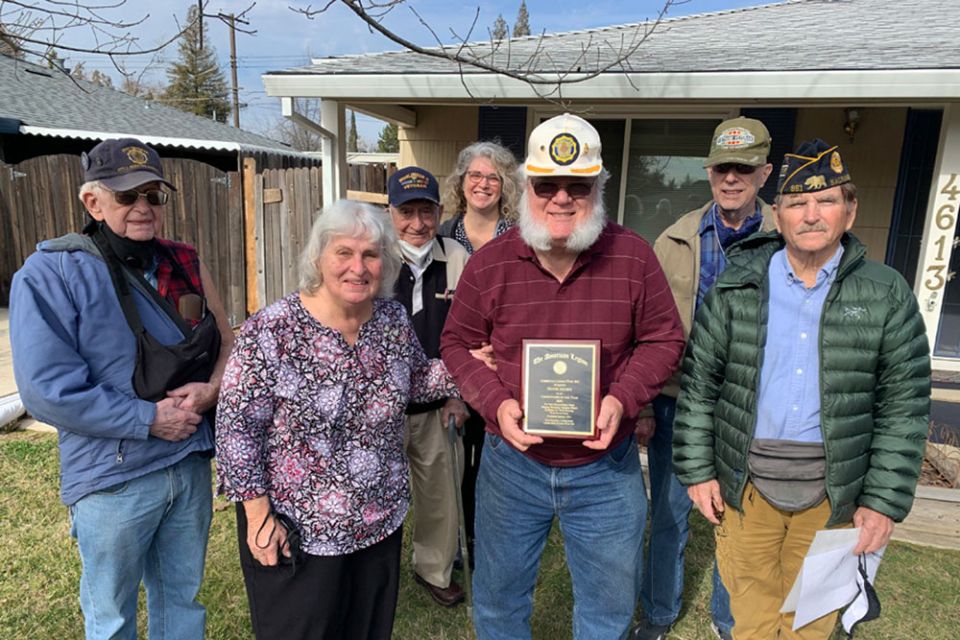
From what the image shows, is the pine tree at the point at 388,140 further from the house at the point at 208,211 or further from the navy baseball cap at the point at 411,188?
the navy baseball cap at the point at 411,188

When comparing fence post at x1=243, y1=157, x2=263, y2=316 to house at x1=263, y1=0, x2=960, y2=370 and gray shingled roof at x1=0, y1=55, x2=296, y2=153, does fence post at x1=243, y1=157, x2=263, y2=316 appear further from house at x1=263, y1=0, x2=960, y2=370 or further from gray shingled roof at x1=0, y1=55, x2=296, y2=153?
gray shingled roof at x1=0, y1=55, x2=296, y2=153

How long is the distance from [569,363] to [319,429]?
77 cm

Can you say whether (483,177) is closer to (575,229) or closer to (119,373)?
(575,229)

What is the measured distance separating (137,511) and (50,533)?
2.20m

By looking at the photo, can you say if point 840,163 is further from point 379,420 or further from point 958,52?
point 958,52

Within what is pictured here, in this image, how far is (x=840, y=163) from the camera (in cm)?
182

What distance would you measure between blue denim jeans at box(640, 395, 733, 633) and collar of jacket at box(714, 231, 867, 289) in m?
0.67

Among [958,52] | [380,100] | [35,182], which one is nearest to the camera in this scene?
[958,52]

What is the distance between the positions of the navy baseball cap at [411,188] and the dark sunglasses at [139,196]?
3.11 feet

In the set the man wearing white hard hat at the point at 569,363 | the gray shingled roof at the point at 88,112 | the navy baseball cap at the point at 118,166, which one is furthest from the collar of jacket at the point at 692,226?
the gray shingled roof at the point at 88,112

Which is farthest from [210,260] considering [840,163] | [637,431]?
[840,163]

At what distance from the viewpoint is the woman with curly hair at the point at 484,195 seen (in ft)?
9.60

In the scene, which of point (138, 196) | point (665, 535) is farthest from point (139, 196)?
point (665, 535)

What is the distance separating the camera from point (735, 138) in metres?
2.33
